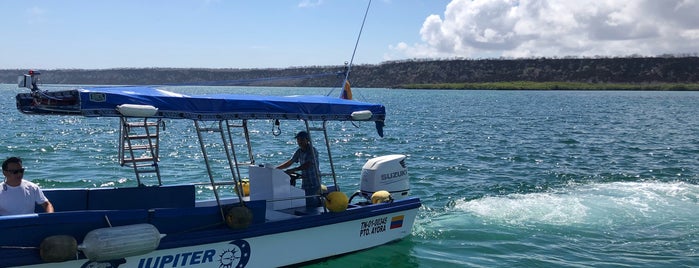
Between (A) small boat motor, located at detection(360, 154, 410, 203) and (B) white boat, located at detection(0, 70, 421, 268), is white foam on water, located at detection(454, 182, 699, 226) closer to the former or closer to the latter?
(A) small boat motor, located at detection(360, 154, 410, 203)

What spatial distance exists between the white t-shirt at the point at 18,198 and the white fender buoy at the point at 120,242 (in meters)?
1.09

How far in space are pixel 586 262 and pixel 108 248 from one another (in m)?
7.63

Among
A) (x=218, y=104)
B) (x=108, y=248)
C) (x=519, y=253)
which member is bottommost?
(x=519, y=253)

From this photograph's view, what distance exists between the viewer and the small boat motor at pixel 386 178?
1152 centimetres

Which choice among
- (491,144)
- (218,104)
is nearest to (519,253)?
(218,104)

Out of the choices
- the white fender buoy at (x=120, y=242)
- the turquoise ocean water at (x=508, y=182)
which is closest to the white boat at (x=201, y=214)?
the white fender buoy at (x=120, y=242)

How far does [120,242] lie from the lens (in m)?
7.65

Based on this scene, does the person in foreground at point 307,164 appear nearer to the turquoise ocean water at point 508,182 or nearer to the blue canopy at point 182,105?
the blue canopy at point 182,105

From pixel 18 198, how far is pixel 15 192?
0.08 metres

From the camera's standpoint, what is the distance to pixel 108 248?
7562 millimetres

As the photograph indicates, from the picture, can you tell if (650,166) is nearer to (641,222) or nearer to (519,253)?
(641,222)

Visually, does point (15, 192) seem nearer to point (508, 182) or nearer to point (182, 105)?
point (182, 105)

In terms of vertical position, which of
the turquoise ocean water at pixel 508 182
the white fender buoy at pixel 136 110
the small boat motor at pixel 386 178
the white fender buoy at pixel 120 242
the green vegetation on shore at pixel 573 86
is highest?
the green vegetation on shore at pixel 573 86

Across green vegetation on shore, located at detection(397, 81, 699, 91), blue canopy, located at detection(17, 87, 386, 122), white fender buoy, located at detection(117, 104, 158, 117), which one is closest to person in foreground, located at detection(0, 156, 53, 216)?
blue canopy, located at detection(17, 87, 386, 122)
